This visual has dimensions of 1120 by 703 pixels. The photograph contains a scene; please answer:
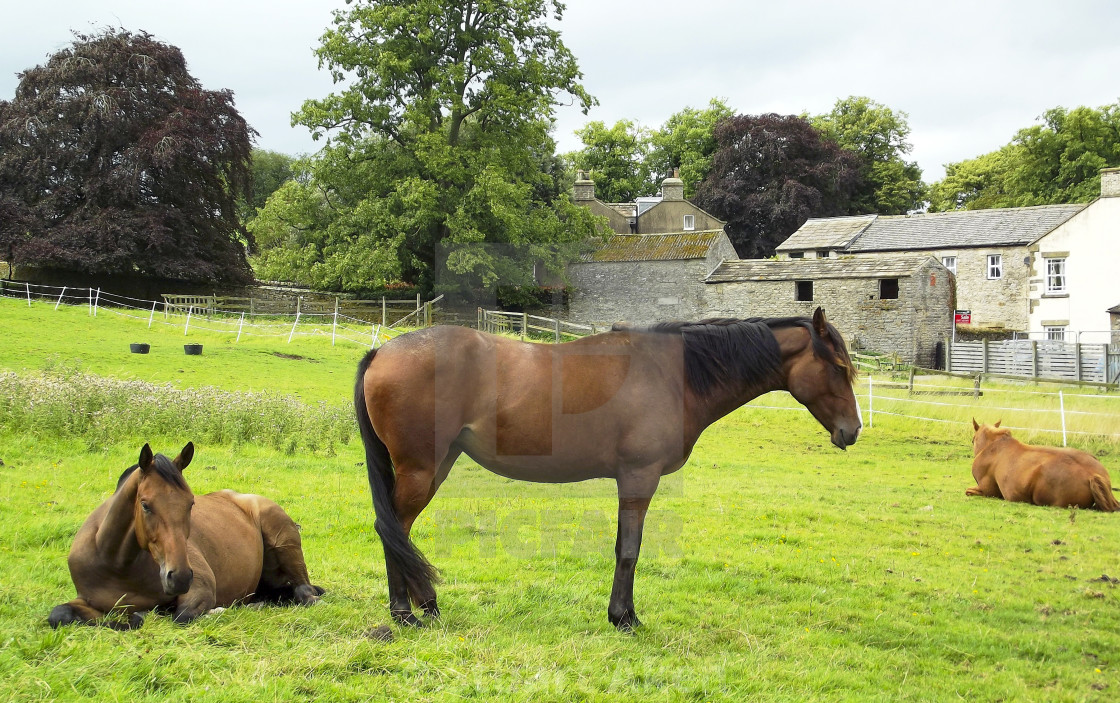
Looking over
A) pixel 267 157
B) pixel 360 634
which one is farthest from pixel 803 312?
Answer: pixel 267 157

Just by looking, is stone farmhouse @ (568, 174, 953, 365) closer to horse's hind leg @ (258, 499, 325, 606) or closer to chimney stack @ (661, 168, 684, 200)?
chimney stack @ (661, 168, 684, 200)

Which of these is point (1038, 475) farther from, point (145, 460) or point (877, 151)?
point (877, 151)

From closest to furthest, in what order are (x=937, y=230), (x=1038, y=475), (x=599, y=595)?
(x=599, y=595), (x=1038, y=475), (x=937, y=230)

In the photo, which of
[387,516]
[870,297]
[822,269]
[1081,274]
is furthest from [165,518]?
[1081,274]

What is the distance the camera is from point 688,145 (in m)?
61.4

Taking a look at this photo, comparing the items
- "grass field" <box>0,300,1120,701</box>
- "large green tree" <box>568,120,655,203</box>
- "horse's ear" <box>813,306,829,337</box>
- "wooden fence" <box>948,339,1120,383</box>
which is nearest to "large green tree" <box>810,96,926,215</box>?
"large green tree" <box>568,120,655,203</box>

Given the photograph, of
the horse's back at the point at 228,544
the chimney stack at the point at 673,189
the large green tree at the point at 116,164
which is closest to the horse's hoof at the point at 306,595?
the horse's back at the point at 228,544

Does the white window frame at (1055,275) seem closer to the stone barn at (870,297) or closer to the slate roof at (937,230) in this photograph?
the slate roof at (937,230)

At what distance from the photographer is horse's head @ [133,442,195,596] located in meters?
3.88

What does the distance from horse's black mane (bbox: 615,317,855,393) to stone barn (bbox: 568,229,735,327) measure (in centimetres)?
3324

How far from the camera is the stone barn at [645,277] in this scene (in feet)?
128

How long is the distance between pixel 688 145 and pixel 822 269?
91.9 feet

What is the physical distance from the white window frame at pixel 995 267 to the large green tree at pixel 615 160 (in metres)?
28.9

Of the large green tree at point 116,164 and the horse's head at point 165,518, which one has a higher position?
the large green tree at point 116,164
